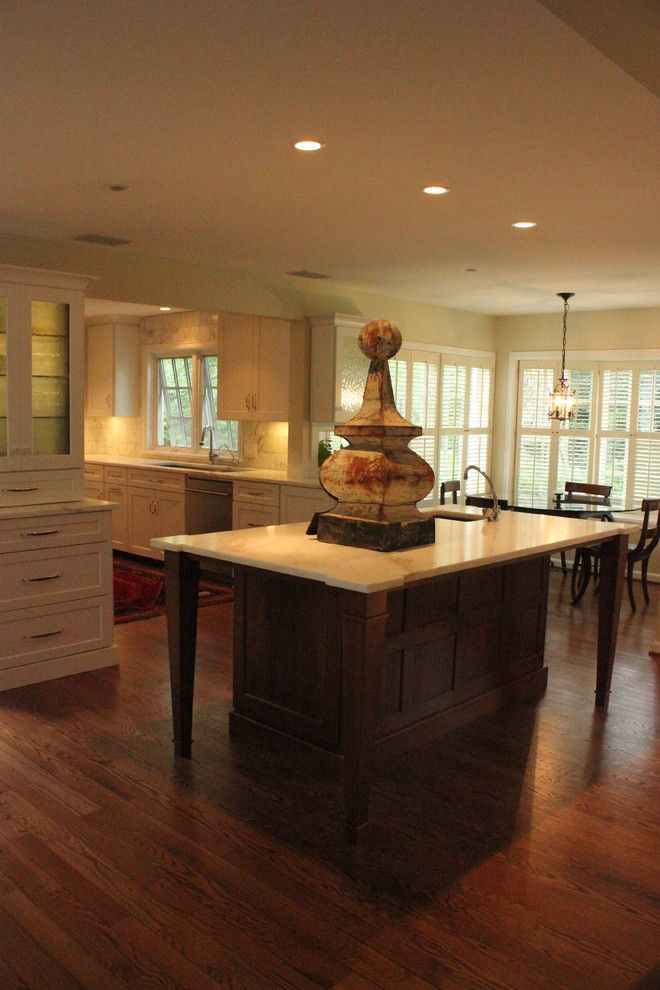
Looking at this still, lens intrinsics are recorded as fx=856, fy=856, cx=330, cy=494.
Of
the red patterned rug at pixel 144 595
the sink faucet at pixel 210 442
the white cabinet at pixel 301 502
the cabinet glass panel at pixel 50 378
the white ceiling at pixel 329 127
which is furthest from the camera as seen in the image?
the sink faucet at pixel 210 442

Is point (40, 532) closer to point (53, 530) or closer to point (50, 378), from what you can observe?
point (53, 530)

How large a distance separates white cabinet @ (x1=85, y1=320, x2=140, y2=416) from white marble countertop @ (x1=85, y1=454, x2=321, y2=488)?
0.53 metres

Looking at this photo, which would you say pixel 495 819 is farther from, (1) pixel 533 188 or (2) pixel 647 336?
(2) pixel 647 336

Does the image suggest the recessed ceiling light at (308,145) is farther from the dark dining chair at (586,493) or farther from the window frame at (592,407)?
the window frame at (592,407)

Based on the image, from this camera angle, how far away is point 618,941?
96.8 inches

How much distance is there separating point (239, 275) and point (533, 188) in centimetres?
296

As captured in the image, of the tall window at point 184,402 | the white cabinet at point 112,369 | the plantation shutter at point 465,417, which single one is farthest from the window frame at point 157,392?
the plantation shutter at point 465,417

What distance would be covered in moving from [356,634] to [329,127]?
1.74 meters

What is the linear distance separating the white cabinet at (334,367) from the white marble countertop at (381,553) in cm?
264

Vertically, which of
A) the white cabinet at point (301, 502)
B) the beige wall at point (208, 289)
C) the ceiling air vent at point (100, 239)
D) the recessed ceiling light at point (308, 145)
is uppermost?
the ceiling air vent at point (100, 239)

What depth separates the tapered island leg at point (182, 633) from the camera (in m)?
3.51

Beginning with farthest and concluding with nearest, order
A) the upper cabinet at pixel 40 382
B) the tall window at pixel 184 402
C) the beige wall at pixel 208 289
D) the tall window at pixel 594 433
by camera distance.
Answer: the tall window at pixel 184 402 < the tall window at pixel 594 433 < the beige wall at pixel 208 289 < the upper cabinet at pixel 40 382

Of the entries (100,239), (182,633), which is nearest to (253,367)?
(100,239)

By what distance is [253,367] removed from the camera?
7238 millimetres
